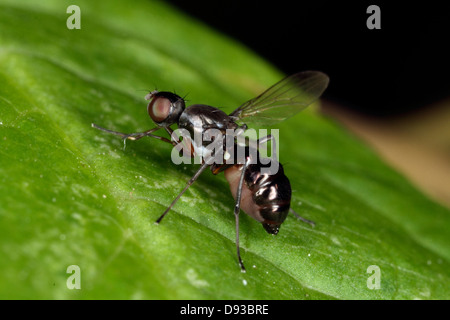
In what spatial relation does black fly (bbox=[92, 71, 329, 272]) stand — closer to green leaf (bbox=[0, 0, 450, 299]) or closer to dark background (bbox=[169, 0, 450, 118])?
green leaf (bbox=[0, 0, 450, 299])

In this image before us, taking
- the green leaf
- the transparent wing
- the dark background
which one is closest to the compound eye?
the green leaf

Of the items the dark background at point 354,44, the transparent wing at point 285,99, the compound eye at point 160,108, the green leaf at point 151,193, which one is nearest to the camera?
the green leaf at point 151,193

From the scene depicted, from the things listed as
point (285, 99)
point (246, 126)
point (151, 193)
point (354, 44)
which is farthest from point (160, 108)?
point (354, 44)

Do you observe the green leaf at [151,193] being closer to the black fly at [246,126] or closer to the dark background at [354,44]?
the black fly at [246,126]

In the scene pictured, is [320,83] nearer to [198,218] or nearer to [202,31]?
[198,218]

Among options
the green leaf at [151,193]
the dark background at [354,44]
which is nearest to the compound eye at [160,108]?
the green leaf at [151,193]

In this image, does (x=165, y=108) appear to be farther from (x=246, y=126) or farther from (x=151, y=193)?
(x=151, y=193)

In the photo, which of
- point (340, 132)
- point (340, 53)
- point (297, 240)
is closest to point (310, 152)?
point (340, 132)
